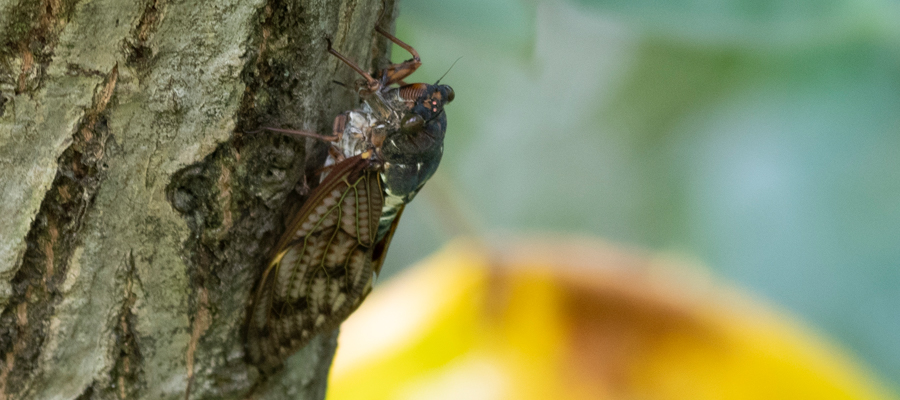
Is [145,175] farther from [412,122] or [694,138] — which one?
[694,138]

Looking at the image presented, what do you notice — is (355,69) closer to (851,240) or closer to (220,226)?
(220,226)

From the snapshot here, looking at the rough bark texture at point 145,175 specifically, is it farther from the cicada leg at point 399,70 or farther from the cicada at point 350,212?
the cicada leg at point 399,70

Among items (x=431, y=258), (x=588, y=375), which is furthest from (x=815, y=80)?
(x=431, y=258)

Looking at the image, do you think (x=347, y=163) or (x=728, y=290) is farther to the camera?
(x=728, y=290)

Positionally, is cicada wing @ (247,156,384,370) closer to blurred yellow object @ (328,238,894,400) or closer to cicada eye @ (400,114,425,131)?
cicada eye @ (400,114,425,131)

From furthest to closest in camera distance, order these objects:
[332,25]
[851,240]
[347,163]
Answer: [851,240] → [347,163] → [332,25]

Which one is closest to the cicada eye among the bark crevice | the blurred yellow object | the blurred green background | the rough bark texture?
the rough bark texture
